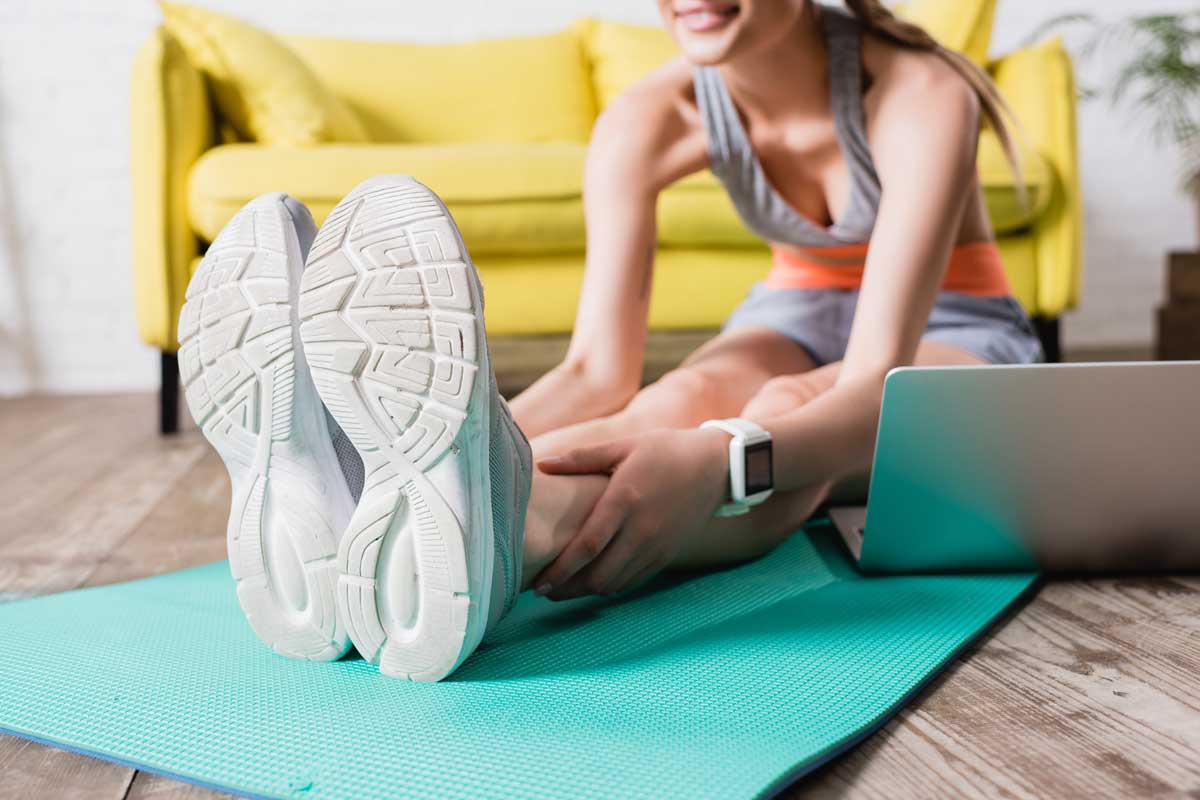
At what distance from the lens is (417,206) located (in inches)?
24.4

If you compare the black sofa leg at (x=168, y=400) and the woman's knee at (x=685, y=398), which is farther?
the black sofa leg at (x=168, y=400)

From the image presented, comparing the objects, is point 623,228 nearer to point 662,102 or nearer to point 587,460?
point 662,102

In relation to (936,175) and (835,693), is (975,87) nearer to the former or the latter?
(936,175)

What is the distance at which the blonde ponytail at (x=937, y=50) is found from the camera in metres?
1.08

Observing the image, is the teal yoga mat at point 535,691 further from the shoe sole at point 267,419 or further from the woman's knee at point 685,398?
the woman's knee at point 685,398

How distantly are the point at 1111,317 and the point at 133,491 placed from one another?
107 inches

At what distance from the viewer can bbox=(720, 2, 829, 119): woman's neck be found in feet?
3.58

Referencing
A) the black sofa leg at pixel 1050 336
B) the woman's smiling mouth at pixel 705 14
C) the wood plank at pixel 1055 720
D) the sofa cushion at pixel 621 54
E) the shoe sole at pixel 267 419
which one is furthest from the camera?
the sofa cushion at pixel 621 54

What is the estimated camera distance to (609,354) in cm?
109

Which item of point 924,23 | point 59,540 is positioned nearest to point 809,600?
point 59,540

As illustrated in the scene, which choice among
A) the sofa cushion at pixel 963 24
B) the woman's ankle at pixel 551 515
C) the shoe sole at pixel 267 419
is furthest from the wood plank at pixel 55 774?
the sofa cushion at pixel 963 24

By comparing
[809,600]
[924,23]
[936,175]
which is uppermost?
[924,23]

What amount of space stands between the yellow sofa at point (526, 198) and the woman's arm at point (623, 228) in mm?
842

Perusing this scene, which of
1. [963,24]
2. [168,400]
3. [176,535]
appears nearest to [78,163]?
[168,400]
